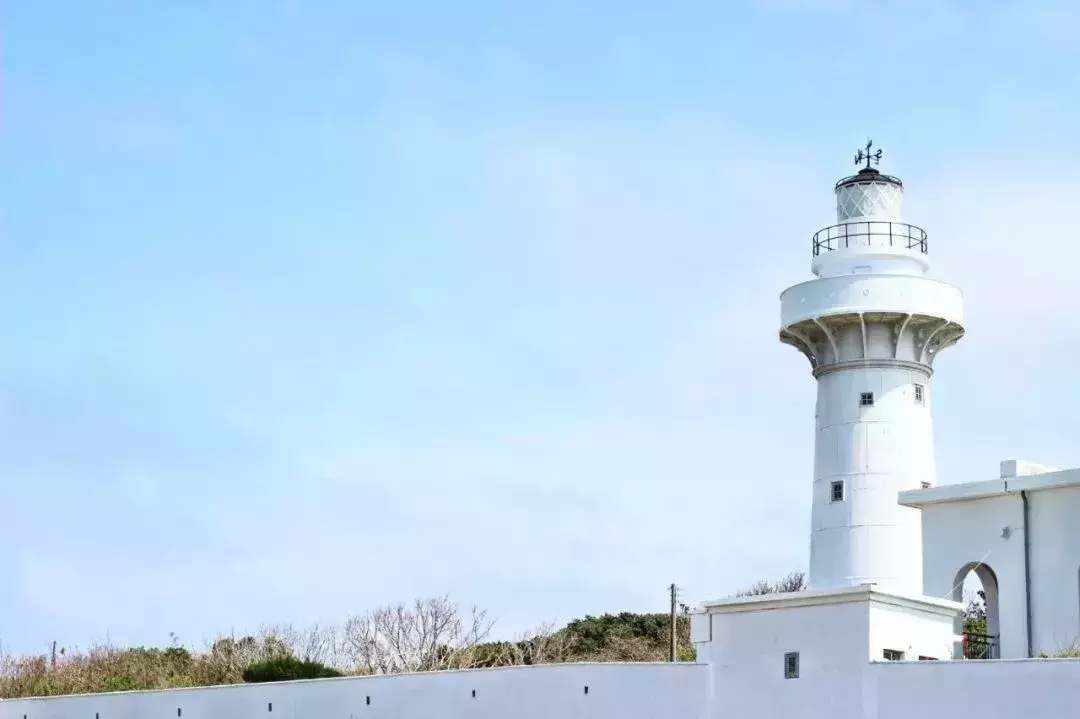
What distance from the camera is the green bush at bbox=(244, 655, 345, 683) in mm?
32250

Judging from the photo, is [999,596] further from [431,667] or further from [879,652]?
[431,667]

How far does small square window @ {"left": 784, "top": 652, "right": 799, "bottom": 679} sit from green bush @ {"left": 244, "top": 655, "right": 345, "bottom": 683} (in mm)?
11967

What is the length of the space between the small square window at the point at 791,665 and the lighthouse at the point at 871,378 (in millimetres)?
10500

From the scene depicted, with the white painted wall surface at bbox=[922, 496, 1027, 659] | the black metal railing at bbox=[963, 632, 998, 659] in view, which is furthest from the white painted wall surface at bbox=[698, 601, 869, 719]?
the black metal railing at bbox=[963, 632, 998, 659]

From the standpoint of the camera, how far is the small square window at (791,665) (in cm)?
2259

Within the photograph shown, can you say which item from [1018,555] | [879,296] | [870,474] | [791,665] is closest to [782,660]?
[791,665]

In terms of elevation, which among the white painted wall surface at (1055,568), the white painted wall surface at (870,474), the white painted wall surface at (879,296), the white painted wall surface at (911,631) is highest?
the white painted wall surface at (879,296)

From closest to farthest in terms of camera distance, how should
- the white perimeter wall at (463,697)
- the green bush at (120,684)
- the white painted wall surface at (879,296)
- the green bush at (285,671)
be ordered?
1. the white perimeter wall at (463,697)
2. the green bush at (285,671)
3. the white painted wall surface at (879,296)
4. the green bush at (120,684)

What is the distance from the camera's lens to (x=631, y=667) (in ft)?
79.0

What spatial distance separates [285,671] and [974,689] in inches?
604

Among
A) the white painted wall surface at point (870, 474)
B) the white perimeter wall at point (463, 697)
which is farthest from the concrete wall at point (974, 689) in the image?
the white painted wall surface at point (870, 474)

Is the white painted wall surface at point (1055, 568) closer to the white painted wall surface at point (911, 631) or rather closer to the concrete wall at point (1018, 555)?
the concrete wall at point (1018, 555)

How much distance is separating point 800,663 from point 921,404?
13145 mm

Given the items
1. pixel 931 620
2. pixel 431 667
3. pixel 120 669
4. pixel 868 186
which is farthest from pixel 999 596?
pixel 120 669
